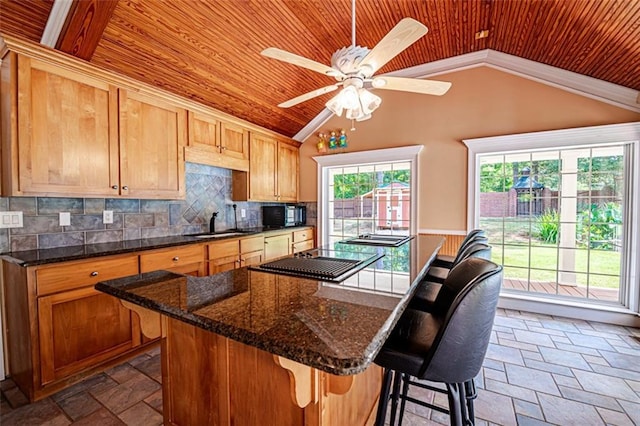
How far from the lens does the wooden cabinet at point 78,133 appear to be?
1800mm

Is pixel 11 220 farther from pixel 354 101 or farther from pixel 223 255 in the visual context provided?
pixel 354 101

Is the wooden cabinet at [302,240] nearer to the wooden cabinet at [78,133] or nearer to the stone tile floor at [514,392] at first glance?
the wooden cabinet at [78,133]

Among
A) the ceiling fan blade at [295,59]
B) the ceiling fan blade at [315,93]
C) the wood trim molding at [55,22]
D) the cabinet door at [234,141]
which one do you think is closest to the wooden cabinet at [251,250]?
the cabinet door at [234,141]

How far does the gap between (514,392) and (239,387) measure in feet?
6.30

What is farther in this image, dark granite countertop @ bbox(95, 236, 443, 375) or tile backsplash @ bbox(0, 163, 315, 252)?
tile backsplash @ bbox(0, 163, 315, 252)

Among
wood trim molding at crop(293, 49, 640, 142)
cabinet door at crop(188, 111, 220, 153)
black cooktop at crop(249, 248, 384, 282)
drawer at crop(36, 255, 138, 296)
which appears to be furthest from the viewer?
cabinet door at crop(188, 111, 220, 153)

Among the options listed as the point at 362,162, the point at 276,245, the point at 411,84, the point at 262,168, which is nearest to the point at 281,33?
the point at 411,84

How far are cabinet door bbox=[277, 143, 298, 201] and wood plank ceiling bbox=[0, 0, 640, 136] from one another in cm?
116

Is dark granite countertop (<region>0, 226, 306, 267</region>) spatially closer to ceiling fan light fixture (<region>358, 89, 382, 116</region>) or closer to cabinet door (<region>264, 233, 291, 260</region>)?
cabinet door (<region>264, 233, 291, 260</region>)

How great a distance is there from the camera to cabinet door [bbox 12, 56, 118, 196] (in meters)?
1.82

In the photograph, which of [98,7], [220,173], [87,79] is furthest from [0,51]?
[220,173]

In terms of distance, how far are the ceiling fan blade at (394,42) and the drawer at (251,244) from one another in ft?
7.35

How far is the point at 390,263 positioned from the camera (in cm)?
159

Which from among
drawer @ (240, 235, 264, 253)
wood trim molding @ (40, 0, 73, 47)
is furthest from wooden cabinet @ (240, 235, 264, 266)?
wood trim molding @ (40, 0, 73, 47)
